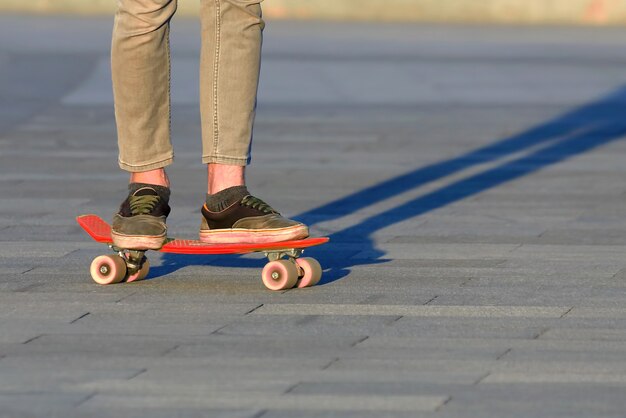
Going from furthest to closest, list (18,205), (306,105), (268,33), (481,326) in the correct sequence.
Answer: (268,33)
(306,105)
(18,205)
(481,326)

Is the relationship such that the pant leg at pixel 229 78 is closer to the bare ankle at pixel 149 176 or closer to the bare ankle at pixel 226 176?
the bare ankle at pixel 226 176

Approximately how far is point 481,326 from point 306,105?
23.6ft

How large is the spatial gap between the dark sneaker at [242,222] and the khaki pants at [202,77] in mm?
113

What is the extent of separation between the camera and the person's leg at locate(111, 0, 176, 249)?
454 centimetres

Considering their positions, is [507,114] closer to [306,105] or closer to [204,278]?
[306,105]

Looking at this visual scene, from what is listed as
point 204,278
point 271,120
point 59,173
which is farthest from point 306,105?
point 204,278

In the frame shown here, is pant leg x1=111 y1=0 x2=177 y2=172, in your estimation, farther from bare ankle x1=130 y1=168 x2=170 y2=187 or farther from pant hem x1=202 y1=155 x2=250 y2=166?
pant hem x1=202 y1=155 x2=250 y2=166

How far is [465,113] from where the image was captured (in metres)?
10.6

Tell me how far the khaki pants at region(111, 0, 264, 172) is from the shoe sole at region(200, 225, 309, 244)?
0.21 meters

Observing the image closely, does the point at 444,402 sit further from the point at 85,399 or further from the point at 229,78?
the point at 229,78

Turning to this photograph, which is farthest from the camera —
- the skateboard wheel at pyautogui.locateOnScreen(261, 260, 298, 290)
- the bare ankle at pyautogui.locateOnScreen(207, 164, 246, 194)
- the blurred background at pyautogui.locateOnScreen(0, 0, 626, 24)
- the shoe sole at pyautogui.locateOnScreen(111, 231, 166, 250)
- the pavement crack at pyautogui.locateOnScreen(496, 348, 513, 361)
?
the blurred background at pyautogui.locateOnScreen(0, 0, 626, 24)

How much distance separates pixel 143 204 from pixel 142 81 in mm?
359

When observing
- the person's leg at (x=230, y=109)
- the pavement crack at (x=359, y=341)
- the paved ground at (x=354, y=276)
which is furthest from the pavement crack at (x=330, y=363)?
the person's leg at (x=230, y=109)

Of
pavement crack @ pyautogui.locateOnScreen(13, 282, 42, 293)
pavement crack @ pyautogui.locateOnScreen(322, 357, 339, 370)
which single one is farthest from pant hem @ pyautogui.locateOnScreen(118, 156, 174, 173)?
pavement crack @ pyautogui.locateOnScreen(322, 357, 339, 370)
